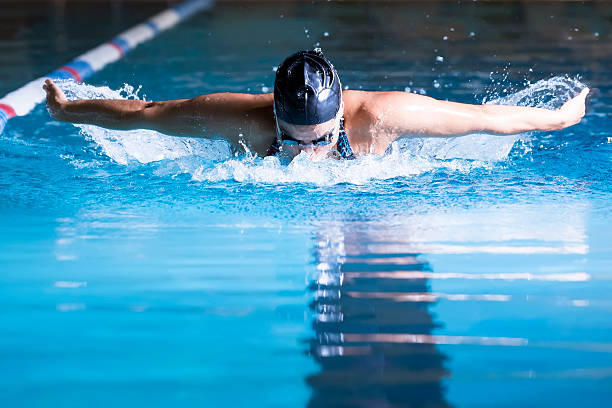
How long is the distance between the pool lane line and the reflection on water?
8.44ft

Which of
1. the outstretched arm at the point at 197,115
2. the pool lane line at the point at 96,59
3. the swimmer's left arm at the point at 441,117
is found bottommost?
the swimmer's left arm at the point at 441,117

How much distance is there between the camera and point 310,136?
111 inches

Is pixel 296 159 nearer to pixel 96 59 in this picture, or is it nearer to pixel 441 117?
pixel 441 117

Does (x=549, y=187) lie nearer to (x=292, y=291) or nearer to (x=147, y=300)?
(x=292, y=291)

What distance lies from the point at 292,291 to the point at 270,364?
420 mm

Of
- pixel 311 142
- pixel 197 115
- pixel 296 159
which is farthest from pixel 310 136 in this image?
pixel 197 115

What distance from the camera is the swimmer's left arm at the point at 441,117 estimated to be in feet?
9.41

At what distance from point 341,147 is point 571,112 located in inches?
36.6

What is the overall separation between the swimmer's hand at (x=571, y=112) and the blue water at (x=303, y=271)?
0.26 meters

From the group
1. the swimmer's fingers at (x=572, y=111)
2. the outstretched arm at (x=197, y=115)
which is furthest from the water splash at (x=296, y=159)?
the swimmer's fingers at (x=572, y=111)

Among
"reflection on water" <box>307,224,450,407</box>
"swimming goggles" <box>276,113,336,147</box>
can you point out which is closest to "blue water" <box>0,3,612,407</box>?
"reflection on water" <box>307,224,450,407</box>

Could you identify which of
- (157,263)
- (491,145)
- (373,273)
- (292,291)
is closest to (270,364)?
(292,291)

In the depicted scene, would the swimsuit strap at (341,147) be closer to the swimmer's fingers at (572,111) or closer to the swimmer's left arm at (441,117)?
the swimmer's left arm at (441,117)

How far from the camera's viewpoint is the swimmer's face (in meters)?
2.78
